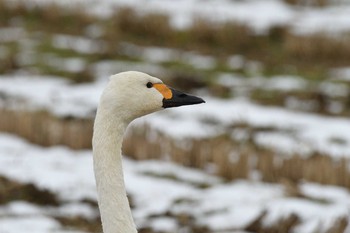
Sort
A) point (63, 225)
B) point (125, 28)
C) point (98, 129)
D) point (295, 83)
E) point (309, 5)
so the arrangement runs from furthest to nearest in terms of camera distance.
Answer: point (309, 5), point (125, 28), point (295, 83), point (63, 225), point (98, 129)

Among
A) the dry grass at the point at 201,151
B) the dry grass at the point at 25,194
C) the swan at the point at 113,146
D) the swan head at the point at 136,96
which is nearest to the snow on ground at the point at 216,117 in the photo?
the dry grass at the point at 201,151

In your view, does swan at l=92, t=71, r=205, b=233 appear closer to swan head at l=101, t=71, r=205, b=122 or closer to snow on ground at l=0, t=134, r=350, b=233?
swan head at l=101, t=71, r=205, b=122

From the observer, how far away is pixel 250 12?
57.5 feet

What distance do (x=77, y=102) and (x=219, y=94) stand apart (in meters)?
1.97

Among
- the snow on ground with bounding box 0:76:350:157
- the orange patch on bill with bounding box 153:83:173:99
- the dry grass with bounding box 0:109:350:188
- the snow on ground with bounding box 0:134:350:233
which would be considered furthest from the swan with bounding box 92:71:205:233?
the snow on ground with bounding box 0:76:350:157

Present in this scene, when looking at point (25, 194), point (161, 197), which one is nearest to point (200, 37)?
point (161, 197)

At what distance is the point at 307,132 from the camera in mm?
10398

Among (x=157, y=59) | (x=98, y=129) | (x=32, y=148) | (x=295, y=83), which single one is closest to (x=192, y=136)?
(x=32, y=148)

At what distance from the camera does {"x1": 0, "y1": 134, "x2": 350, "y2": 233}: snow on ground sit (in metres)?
7.22

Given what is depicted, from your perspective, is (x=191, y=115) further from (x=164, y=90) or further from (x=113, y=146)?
(x=113, y=146)

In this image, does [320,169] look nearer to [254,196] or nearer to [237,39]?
[254,196]

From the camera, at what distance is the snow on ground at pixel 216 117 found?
1009 centimetres

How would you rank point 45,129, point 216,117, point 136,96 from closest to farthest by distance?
point 136,96, point 45,129, point 216,117

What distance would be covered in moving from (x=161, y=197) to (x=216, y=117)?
3.33m
